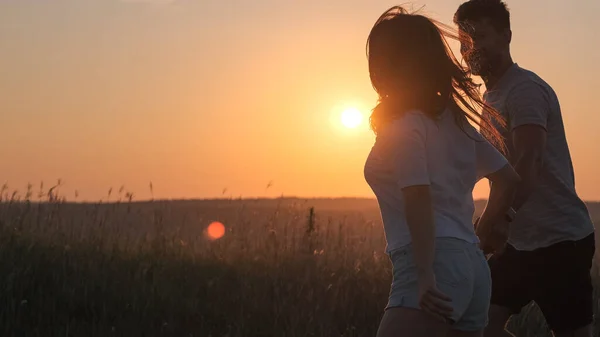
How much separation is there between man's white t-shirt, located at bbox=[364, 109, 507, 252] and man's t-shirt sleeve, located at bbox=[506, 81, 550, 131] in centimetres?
117

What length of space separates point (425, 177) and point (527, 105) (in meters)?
1.55

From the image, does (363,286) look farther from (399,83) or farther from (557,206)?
(399,83)

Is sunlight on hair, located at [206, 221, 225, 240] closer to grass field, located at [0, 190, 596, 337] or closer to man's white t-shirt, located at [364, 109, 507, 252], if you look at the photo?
grass field, located at [0, 190, 596, 337]

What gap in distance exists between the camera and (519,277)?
13.0 feet

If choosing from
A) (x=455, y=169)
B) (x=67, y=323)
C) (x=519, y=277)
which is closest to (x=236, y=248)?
(x=67, y=323)

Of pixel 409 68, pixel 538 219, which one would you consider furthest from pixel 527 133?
pixel 409 68

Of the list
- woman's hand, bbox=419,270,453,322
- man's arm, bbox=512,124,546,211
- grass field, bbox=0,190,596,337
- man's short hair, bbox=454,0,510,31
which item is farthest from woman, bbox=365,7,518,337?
grass field, bbox=0,190,596,337

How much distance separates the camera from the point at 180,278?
679 centimetres

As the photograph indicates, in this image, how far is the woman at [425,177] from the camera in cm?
229

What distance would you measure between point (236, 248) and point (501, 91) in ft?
16.0

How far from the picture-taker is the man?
3.78 m

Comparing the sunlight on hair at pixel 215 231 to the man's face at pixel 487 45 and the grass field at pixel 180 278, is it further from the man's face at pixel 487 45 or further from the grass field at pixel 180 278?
the man's face at pixel 487 45

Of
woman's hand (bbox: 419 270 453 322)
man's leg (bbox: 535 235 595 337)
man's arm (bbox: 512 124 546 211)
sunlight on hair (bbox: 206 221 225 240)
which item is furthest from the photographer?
sunlight on hair (bbox: 206 221 225 240)

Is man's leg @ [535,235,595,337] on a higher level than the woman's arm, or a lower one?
lower
